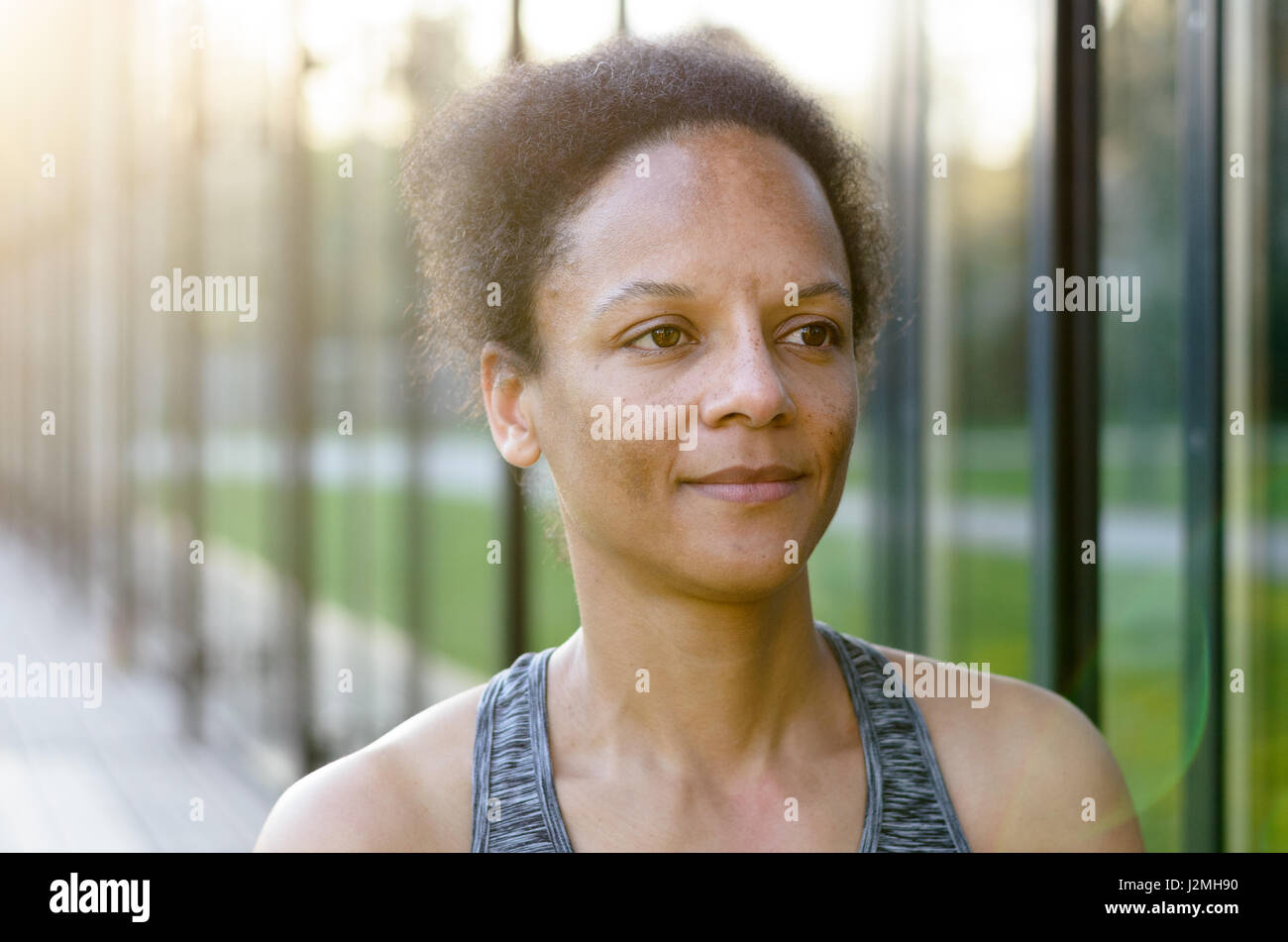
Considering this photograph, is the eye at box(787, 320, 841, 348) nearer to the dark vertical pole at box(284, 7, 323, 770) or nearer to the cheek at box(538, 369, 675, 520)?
the cheek at box(538, 369, 675, 520)

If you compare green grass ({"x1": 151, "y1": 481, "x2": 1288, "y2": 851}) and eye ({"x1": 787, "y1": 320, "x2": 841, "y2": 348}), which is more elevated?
eye ({"x1": 787, "y1": 320, "x2": 841, "y2": 348})

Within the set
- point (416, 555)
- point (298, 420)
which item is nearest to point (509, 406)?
point (416, 555)

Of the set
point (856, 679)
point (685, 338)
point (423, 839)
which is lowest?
point (423, 839)

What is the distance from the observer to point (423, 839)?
149 centimetres

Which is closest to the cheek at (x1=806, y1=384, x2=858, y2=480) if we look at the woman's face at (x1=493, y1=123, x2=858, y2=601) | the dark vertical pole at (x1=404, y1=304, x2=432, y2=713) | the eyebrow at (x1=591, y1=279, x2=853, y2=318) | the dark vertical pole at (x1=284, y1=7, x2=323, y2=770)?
the woman's face at (x1=493, y1=123, x2=858, y2=601)

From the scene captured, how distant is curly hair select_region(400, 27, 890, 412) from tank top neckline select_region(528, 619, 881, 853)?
1.32 feet

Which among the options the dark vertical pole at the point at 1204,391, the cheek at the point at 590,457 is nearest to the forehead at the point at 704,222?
the cheek at the point at 590,457

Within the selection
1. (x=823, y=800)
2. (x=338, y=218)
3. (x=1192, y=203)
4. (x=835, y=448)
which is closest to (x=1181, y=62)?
(x=1192, y=203)

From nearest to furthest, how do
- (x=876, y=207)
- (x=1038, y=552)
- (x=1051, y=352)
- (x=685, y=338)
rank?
(x=685, y=338)
(x=876, y=207)
(x=1051, y=352)
(x=1038, y=552)

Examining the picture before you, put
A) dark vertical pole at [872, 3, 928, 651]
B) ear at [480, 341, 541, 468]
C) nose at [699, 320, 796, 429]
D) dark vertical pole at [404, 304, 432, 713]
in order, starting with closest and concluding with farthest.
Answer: nose at [699, 320, 796, 429] < ear at [480, 341, 541, 468] < dark vertical pole at [872, 3, 928, 651] < dark vertical pole at [404, 304, 432, 713]

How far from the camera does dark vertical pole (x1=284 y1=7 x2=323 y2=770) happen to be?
16.8 ft

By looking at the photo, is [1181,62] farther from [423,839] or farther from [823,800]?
[423,839]

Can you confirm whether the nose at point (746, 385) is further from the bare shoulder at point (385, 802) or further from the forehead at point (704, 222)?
the bare shoulder at point (385, 802)
